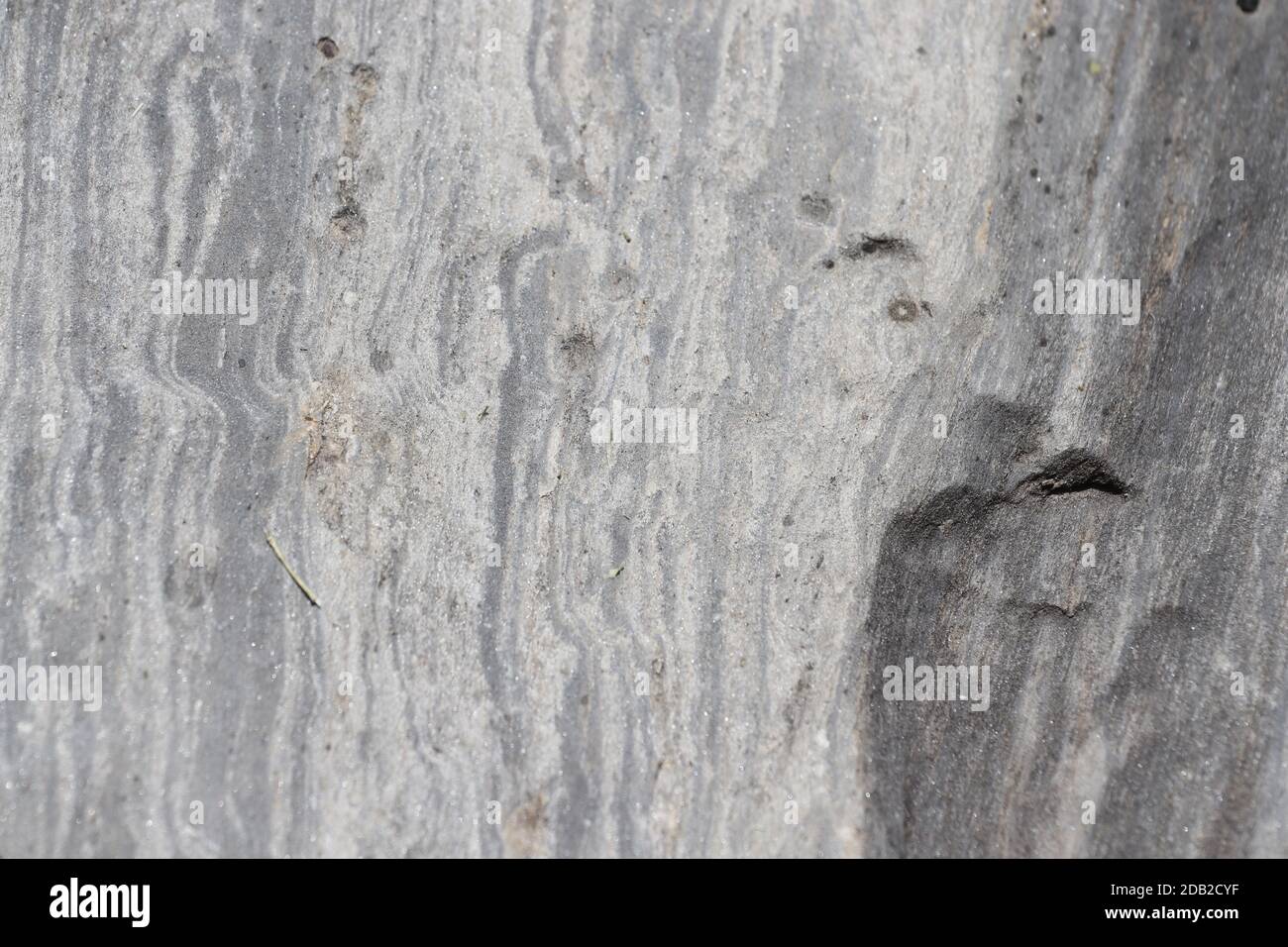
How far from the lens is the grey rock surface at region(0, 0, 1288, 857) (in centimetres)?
430

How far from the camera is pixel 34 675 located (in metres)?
4.21

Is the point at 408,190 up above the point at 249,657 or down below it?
above

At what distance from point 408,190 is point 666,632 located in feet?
6.62

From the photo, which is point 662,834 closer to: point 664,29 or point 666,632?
point 666,632

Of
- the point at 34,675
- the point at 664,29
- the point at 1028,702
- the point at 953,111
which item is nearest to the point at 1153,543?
the point at 1028,702

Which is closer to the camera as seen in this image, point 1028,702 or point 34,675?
point 34,675

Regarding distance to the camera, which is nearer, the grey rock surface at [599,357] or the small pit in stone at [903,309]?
the grey rock surface at [599,357]

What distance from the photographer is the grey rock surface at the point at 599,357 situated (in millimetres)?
4301

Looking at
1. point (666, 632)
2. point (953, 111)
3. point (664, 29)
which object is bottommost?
point (666, 632)

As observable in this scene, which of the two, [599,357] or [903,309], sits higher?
[903,309]

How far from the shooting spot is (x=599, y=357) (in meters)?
4.39

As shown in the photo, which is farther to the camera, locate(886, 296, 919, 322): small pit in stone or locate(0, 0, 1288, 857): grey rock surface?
locate(886, 296, 919, 322): small pit in stone

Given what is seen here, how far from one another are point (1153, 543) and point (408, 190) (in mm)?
3308
